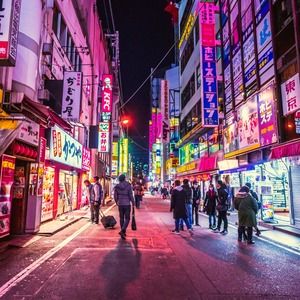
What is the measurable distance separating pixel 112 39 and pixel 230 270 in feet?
155

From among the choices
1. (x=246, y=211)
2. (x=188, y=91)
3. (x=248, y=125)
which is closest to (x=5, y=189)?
(x=246, y=211)

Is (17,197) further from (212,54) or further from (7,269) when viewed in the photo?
(212,54)

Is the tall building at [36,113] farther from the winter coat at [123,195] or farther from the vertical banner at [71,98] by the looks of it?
the winter coat at [123,195]

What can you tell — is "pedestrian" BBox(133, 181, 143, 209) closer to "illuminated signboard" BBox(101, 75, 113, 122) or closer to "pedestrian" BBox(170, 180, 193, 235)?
"illuminated signboard" BBox(101, 75, 113, 122)

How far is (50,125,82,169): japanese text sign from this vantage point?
1429 centimetres

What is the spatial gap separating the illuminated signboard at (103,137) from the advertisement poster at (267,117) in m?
17.2

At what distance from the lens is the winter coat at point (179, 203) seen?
11273mm

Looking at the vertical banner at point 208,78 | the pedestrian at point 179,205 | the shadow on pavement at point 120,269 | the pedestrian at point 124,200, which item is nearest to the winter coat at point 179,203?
the pedestrian at point 179,205

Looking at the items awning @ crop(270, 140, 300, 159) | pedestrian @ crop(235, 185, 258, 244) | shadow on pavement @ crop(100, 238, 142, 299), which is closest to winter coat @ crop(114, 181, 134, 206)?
shadow on pavement @ crop(100, 238, 142, 299)

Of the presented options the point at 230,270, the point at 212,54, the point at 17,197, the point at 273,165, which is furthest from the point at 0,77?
the point at 212,54

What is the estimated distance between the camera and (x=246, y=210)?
9.38m

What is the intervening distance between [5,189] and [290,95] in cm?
1143

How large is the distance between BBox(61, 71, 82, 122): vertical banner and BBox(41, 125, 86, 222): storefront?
2.86ft

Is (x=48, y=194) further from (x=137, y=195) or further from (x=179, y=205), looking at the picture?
(x=137, y=195)
